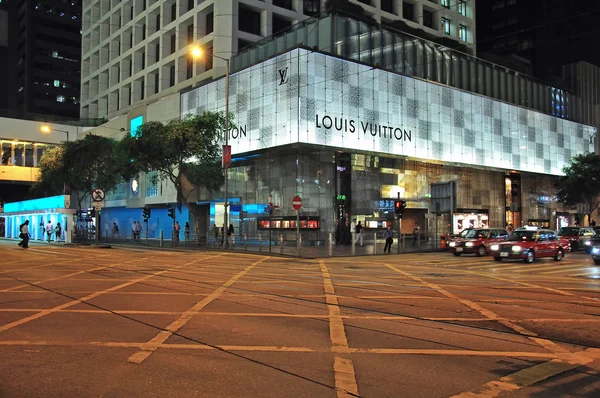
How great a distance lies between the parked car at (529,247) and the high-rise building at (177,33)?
29.2 meters

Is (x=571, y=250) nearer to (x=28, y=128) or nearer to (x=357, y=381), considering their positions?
(x=357, y=381)

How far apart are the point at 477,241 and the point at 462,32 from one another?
47.7 metres

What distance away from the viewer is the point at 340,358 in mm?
6480

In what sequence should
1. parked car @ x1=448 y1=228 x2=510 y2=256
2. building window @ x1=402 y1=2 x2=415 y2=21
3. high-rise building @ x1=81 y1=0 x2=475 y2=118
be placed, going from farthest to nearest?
building window @ x1=402 y1=2 x2=415 y2=21 → high-rise building @ x1=81 y1=0 x2=475 y2=118 → parked car @ x1=448 y1=228 x2=510 y2=256

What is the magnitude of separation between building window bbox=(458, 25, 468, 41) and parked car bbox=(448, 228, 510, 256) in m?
45.0

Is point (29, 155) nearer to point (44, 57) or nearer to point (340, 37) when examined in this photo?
point (340, 37)

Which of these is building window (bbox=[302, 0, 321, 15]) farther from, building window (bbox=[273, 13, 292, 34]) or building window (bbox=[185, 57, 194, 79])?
building window (bbox=[185, 57, 194, 79])

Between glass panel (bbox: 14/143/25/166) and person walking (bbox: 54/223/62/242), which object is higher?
glass panel (bbox: 14/143/25/166)

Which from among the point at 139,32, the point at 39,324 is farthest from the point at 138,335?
the point at 139,32

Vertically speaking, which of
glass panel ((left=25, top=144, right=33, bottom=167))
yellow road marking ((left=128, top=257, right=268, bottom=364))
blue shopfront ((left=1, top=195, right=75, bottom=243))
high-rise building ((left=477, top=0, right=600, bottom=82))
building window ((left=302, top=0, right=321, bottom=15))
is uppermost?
high-rise building ((left=477, top=0, right=600, bottom=82))

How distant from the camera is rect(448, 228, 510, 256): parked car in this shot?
27703 mm

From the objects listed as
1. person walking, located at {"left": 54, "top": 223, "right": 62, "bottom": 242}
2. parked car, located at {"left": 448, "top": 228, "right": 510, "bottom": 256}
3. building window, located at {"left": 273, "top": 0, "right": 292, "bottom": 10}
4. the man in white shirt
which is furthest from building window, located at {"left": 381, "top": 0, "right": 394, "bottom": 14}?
the man in white shirt

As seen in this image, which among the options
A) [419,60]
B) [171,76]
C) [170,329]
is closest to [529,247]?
[170,329]

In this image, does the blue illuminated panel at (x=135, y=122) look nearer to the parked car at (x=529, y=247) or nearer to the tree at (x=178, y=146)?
the tree at (x=178, y=146)
